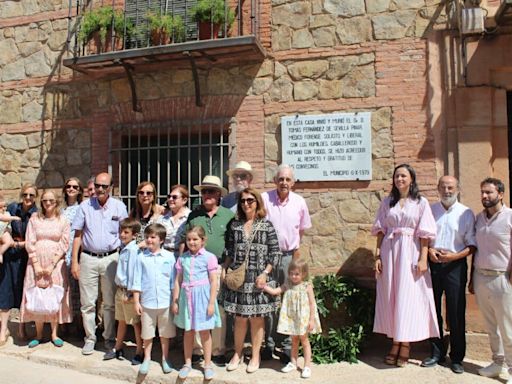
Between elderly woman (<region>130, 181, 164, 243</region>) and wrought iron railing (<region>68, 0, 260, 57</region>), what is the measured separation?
2356 millimetres

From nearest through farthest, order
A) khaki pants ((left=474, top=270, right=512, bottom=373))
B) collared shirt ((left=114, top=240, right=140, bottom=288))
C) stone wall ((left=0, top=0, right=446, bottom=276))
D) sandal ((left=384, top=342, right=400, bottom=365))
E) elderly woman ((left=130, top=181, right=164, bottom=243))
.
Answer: khaki pants ((left=474, top=270, right=512, bottom=373))
collared shirt ((left=114, top=240, right=140, bottom=288))
sandal ((left=384, top=342, right=400, bottom=365))
elderly woman ((left=130, top=181, right=164, bottom=243))
stone wall ((left=0, top=0, right=446, bottom=276))

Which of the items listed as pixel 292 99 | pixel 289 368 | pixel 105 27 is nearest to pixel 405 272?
pixel 289 368

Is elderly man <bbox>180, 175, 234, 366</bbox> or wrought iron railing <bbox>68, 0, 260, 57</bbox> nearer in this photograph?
elderly man <bbox>180, 175, 234, 366</bbox>

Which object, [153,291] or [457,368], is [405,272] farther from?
[153,291]

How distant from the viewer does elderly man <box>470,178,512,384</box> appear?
4320 mm

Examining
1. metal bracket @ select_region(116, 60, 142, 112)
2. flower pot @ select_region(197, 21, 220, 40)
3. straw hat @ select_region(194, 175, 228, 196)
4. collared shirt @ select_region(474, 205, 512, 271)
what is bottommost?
collared shirt @ select_region(474, 205, 512, 271)

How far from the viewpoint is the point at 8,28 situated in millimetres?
7371

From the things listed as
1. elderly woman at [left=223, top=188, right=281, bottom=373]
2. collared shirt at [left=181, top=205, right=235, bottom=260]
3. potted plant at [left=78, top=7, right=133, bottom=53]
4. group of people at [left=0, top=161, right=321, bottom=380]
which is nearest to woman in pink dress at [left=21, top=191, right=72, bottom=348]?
group of people at [left=0, top=161, right=321, bottom=380]

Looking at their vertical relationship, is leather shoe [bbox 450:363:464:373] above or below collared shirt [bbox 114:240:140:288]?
below

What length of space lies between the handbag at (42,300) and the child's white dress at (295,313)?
2348 millimetres

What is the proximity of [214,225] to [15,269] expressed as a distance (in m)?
2.41

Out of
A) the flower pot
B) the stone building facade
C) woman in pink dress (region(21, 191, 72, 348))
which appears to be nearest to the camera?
woman in pink dress (region(21, 191, 72, 348))

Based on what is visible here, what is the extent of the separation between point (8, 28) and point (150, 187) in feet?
14.0

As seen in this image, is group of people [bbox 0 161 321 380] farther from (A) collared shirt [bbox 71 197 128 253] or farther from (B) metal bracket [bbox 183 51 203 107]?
(B) metal bracket [bbox 183 51 203 107]
